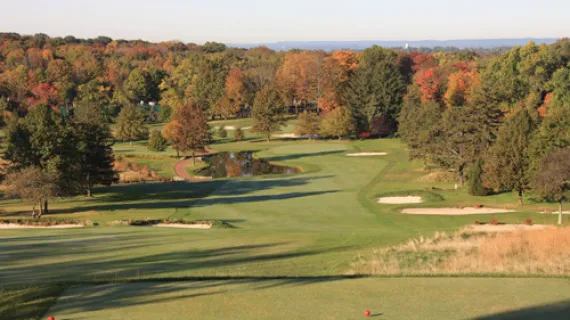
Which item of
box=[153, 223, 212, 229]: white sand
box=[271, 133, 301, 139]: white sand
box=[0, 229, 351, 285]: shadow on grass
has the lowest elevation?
box=[271, 133, 301, 139]: white sand

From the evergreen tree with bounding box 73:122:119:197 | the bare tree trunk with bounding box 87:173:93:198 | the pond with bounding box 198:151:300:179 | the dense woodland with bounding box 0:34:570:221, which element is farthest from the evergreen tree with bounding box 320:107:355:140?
the bare tree trunk with bounding box 87:173:93:198

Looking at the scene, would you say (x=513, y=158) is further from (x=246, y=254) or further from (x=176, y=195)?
(x=246, y=254)

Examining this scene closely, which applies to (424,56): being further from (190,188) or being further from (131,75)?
(190,188)

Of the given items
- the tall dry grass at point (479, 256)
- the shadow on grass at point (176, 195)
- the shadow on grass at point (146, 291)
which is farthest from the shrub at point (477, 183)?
the shadow on grass at point (146, 291)

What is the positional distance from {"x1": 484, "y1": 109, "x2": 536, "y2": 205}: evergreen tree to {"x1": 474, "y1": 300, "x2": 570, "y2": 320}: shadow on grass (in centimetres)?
2416

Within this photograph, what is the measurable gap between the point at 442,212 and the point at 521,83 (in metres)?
53.6

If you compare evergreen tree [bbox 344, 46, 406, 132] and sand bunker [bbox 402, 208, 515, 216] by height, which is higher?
evergreen tree [bbox 344, 46, 406, 132]

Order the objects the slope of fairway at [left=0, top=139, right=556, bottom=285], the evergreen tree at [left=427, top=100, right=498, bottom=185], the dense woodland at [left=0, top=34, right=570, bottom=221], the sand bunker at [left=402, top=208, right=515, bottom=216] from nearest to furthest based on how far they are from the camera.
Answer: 1. the slope of fairway at [left=0, top=139, right=556, bottom=285]
2. the sand bunker at [left=402, top=208, right=515, bottom=216]
3. the dense woodland at [left=0, top=34, right=570, bottom=221]
4. the evergreen tree at [left=427, top=100, right=498, bottom=185]

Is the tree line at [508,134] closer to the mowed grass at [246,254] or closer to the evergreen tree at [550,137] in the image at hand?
the evergreen tree at [550,137]

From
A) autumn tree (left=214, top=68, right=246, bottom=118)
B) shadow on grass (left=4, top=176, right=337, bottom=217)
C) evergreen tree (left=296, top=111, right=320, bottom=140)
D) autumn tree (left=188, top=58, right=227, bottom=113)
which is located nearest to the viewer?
shadow on grass (left=4, top=176, right=337, bottom=217)

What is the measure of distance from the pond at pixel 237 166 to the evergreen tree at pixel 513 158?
72.6 feet

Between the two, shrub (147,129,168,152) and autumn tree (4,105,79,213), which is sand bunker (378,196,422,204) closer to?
autumn tree (4,105,79,213)

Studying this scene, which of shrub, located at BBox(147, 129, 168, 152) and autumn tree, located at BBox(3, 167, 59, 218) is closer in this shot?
autumn tree, located at BBox(3, 167, 59, 218)

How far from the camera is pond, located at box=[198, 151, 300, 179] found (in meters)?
57.6
